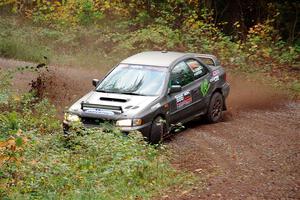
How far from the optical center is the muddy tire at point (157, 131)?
11.6 meters

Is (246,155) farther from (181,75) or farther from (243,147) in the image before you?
(181,75)

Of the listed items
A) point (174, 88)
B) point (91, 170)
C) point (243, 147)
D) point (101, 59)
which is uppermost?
point (174, 88)

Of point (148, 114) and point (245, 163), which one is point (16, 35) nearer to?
point (148, 114)

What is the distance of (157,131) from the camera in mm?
11680

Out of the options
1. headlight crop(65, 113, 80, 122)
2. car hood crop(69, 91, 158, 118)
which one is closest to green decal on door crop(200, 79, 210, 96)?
car hood crop(69, 91, 158, 118)

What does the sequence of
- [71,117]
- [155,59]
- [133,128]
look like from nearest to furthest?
[133,128] → [71,117] → [155,59]

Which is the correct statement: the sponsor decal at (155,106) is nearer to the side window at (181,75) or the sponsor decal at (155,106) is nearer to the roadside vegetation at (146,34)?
the side window at (181,75)

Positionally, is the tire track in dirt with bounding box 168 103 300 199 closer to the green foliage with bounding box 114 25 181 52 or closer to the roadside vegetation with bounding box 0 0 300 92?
the roadside vegetation with bounding box 0 0 300 92

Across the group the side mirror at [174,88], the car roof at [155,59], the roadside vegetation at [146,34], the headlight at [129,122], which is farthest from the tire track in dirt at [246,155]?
the roadside vegetation at [146,34]

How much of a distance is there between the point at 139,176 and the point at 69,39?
1574 cm

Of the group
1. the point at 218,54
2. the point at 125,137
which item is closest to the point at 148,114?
the point at 125,137

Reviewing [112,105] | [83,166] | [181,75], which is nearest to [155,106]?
[112,105]

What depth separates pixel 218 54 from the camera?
2138 cm

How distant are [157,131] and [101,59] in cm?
1111
